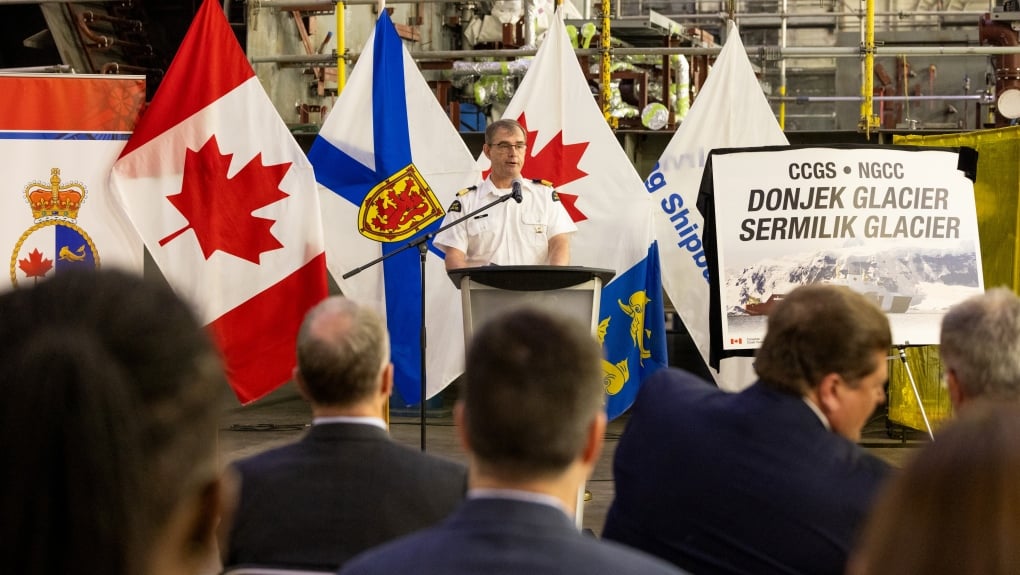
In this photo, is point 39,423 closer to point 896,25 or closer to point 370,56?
point 370,56

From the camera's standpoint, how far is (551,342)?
1.52 metres

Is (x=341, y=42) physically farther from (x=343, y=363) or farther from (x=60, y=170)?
(x=343, y=363)

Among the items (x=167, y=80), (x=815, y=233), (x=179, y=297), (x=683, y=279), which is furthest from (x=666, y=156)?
(x=179, y=297)

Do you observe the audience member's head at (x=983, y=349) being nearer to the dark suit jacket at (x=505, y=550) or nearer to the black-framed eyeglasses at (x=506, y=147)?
the dark suit jacket at (x=505, y=550)

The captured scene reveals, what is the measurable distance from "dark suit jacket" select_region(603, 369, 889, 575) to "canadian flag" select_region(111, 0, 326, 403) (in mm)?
4217

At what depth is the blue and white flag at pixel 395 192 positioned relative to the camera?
6.57 metres

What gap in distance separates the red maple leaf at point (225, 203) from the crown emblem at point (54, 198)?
44 cm

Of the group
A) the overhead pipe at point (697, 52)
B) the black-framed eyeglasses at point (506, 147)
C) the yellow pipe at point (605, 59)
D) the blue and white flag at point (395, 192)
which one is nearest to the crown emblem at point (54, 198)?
the blue and white flag at point (395, 192)

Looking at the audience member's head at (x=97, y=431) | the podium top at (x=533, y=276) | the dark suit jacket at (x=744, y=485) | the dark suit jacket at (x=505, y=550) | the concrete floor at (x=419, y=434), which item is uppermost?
the audience member's head at (x=97, y=431)

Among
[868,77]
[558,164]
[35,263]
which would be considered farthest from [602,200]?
[35,263]


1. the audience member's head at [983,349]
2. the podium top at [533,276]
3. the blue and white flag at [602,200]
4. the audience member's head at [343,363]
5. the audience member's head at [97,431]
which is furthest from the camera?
the blue and white flag at [602,200]

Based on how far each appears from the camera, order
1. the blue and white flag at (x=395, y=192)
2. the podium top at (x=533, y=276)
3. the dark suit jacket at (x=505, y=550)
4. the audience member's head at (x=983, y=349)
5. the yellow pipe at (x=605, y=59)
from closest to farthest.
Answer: the dark suit jacket at (x=505, y=550)
the audience member's head at (x=983, y=349)
the podium top at (x=533, y=276)
the blue and white flag at (x=395, y=192)
the yellow pipe at (x=605, y=59)

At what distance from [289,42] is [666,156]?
3599mm

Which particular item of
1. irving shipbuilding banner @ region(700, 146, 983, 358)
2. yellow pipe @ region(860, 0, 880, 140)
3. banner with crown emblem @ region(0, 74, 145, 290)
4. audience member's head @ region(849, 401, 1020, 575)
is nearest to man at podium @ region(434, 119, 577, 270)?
irving shipbuilding banner @ region(700, 146, 983, 358)
